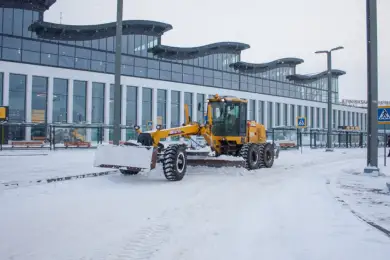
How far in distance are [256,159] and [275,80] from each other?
165ft

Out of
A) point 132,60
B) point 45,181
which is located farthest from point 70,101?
point 45,181

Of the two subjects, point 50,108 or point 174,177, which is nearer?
point 174,177

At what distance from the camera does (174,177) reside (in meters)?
10.3

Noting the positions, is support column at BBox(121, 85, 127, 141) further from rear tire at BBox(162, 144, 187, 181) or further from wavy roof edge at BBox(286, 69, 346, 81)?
wavy roof edge at BBox(286, 69, 346, 81)

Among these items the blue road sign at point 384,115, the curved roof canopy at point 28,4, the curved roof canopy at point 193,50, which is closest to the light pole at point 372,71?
the blue road sign at point 384,115

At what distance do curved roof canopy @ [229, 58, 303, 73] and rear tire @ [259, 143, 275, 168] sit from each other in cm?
4095

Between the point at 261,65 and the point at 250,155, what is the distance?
48.1 metres

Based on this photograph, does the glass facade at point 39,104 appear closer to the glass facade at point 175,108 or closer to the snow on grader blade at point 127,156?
the glass facade at point 175,108

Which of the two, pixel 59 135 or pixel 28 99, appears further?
pixel 59 135

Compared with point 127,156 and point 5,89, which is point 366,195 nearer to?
point 127,156

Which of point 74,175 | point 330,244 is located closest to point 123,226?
point 330,244

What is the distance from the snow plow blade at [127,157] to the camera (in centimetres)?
979

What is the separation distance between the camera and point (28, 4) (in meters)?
37.7

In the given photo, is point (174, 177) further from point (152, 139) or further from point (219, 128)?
point (219, 128)
